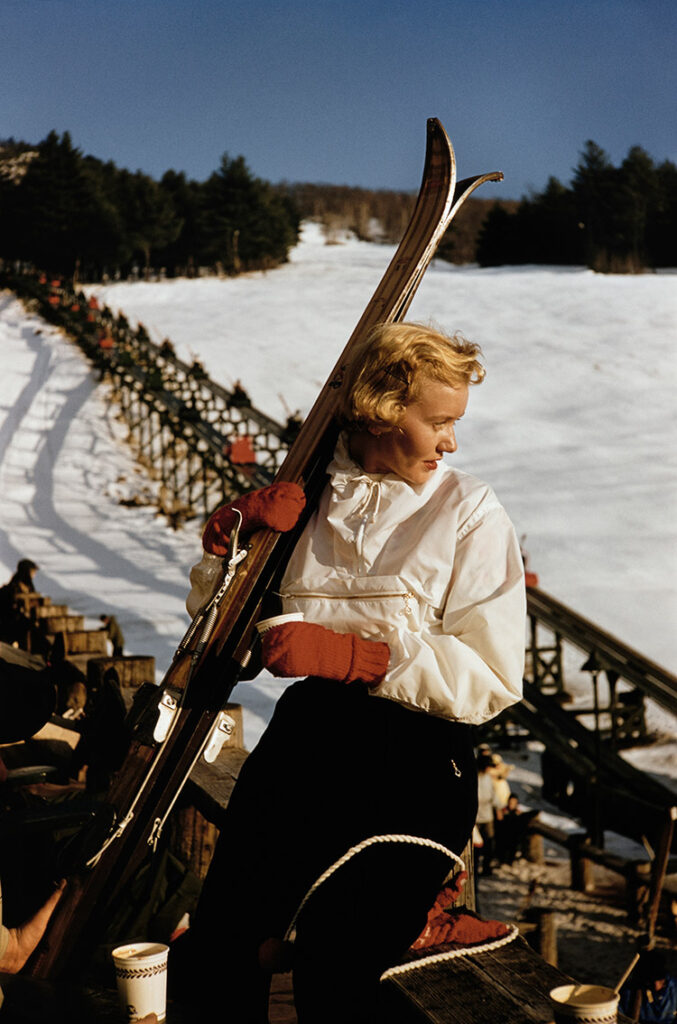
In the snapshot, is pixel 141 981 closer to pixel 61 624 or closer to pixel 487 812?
pixel 61 624

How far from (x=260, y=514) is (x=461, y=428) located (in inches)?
724

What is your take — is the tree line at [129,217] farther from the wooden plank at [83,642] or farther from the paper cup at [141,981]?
the paper cup at [141,981]

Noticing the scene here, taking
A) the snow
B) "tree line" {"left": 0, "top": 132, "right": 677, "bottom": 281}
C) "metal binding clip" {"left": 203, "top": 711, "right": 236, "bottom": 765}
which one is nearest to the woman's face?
"metal binding clip" {"left": 203, "top": 711, "right": 236, "bottom": 765}

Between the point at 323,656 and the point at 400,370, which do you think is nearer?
the point at 323,656

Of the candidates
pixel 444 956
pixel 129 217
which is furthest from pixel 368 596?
pixel 129 217

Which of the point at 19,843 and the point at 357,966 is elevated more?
the point at 357,966

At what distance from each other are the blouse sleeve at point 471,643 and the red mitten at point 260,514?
35cm

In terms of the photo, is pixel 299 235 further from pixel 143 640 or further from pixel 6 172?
pixel 143 640

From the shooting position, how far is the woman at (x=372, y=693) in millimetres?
1597

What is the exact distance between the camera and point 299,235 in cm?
3825

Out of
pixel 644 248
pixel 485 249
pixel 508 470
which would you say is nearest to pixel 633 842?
pixel 508 470

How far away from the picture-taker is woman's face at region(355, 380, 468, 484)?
5.94 feet

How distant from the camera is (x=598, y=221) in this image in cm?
3194

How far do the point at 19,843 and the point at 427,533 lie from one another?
145 centimetres
